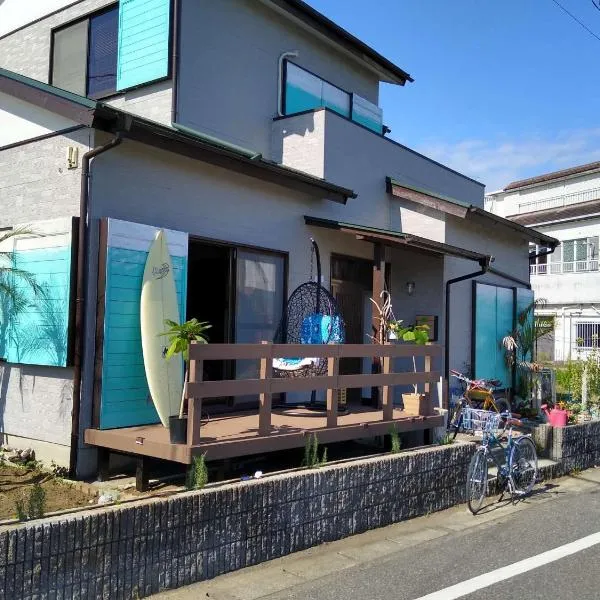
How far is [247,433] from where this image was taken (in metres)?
6.21

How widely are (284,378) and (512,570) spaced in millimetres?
2682

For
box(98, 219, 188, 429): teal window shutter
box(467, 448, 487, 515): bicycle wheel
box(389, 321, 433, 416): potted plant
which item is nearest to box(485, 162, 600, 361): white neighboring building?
box(389, 321, 433, 416): potted plant

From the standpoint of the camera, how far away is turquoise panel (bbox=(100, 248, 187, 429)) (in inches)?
251

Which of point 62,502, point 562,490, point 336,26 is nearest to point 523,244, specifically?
point 336,26

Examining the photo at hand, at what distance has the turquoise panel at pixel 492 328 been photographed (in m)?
11.9

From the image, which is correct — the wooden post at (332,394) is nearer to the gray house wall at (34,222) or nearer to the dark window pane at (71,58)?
the gray house wall at (34,222)

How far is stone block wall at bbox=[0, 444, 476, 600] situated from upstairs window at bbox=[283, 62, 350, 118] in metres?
7.08

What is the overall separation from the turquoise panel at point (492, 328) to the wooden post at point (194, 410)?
753 centimetres

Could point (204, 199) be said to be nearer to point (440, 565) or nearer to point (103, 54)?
point (103, 54)

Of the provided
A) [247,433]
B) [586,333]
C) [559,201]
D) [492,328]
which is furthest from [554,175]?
[247,433]

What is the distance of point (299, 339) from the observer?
28.1 ft

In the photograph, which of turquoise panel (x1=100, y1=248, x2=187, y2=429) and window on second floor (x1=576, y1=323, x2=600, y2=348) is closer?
turquoise panel (x1=100, y1=248, x2=187, y2=429)

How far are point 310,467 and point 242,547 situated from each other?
1.12 meters

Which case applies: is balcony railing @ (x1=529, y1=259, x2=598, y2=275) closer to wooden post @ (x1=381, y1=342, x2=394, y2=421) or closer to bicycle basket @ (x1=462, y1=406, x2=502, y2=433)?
bicycle basket @ (x1=462, y1=406, x2=502, y2=433)
